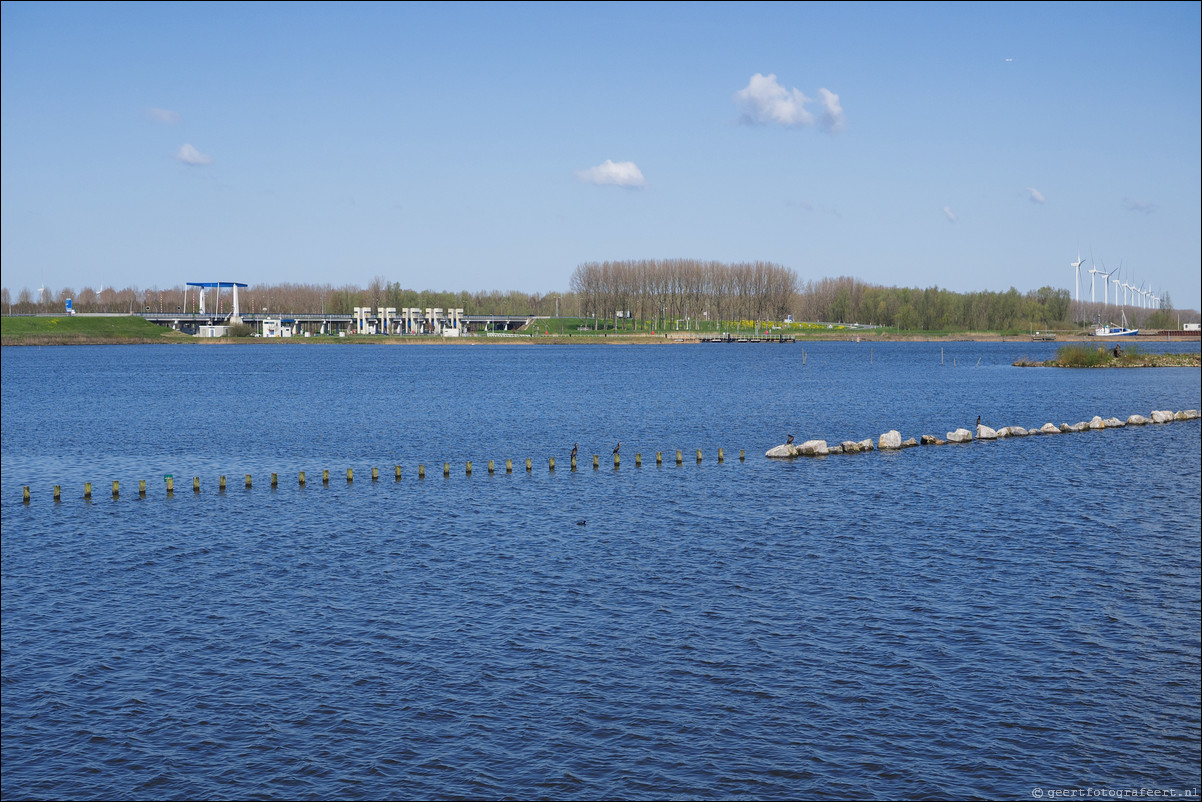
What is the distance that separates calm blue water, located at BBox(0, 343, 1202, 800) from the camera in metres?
19.6

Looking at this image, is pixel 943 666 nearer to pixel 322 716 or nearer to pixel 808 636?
pixel 808 636

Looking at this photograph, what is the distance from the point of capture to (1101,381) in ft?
400

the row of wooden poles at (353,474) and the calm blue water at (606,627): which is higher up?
the row of wooden poles at (353,474)

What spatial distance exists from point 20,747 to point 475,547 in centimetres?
1756

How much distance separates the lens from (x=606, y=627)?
2711 cm

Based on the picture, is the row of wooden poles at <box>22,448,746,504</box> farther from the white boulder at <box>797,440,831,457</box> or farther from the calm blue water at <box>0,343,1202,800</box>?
the white boulder at <box>797,440,831,457</box>

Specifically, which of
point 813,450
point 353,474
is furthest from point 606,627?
point 813,450

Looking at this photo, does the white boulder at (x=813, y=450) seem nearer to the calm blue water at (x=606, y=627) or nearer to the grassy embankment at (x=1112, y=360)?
the calm blue water at (x=606, y=627)

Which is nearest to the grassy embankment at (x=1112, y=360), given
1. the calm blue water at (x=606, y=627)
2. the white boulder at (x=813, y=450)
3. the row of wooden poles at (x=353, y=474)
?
the calm blue water at (x=606, y=627)

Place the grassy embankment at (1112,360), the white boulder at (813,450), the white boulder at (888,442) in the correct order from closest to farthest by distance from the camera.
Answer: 1. the white boulder at (813,450)
2. the white boulder at (888,442)
3. the grassy embankment at (1112,360)

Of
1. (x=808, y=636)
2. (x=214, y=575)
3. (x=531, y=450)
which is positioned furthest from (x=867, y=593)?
(x=531, y=450)

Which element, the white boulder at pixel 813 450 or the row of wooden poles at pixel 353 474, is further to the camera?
the white boulder at pixel 813 450

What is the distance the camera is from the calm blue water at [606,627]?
1956 cm

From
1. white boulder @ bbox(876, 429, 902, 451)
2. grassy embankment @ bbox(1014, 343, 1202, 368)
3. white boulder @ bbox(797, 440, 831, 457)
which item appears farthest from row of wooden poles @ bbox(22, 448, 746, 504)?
grassy embankment @ bbox(1014, 343, 1202, 368)
